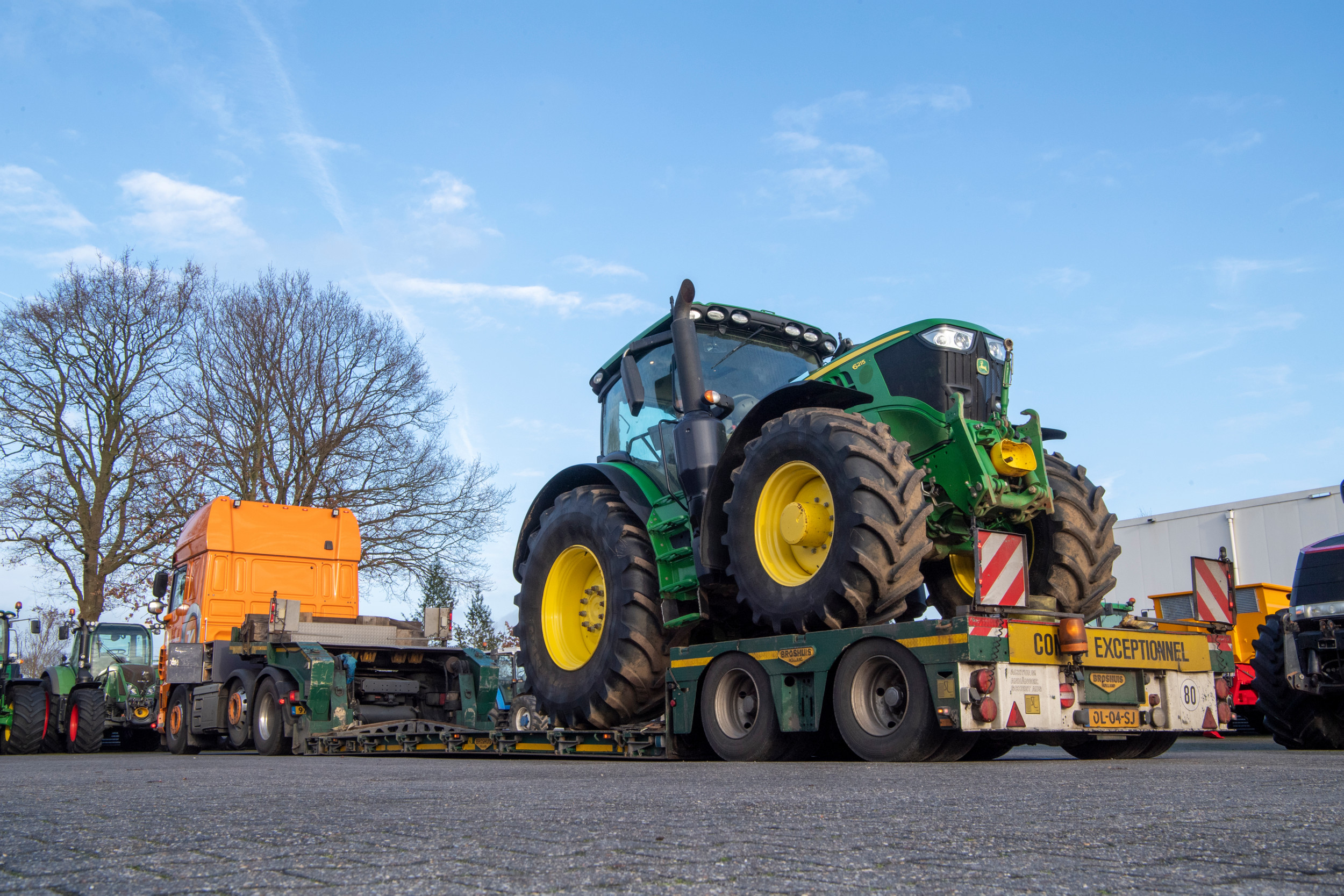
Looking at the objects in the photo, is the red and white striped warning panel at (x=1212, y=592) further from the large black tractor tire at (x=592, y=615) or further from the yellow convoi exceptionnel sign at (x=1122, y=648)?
the large black tractor tire at (x=592, y=615)

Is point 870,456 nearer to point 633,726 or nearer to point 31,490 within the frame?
point 633,726

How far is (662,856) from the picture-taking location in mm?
2441

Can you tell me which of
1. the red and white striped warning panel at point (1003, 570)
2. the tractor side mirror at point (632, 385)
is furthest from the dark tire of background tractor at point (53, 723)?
the red and white striped warning panel at point (1003, 570)

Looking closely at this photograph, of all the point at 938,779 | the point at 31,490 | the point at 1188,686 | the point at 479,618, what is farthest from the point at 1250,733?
the point at 479,618

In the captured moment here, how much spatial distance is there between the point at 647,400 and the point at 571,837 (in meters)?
6.08

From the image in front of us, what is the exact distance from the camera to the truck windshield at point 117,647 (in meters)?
19.0

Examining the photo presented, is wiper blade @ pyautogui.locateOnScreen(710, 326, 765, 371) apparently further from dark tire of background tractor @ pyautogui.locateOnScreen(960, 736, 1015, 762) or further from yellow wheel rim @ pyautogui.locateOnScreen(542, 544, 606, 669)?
dark tire of background tractor @ pyautogui.locateOnScreen(960, 736, 1015, 762)

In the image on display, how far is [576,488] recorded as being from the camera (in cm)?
940

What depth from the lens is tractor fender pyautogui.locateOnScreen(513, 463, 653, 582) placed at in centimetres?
842

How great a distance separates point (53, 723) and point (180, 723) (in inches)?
162

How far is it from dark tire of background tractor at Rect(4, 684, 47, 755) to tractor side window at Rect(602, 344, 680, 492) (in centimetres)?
1237

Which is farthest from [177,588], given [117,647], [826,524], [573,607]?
[826,524]

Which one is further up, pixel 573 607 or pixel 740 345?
pixel 740 345

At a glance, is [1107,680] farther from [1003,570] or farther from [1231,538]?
[1231,538]
